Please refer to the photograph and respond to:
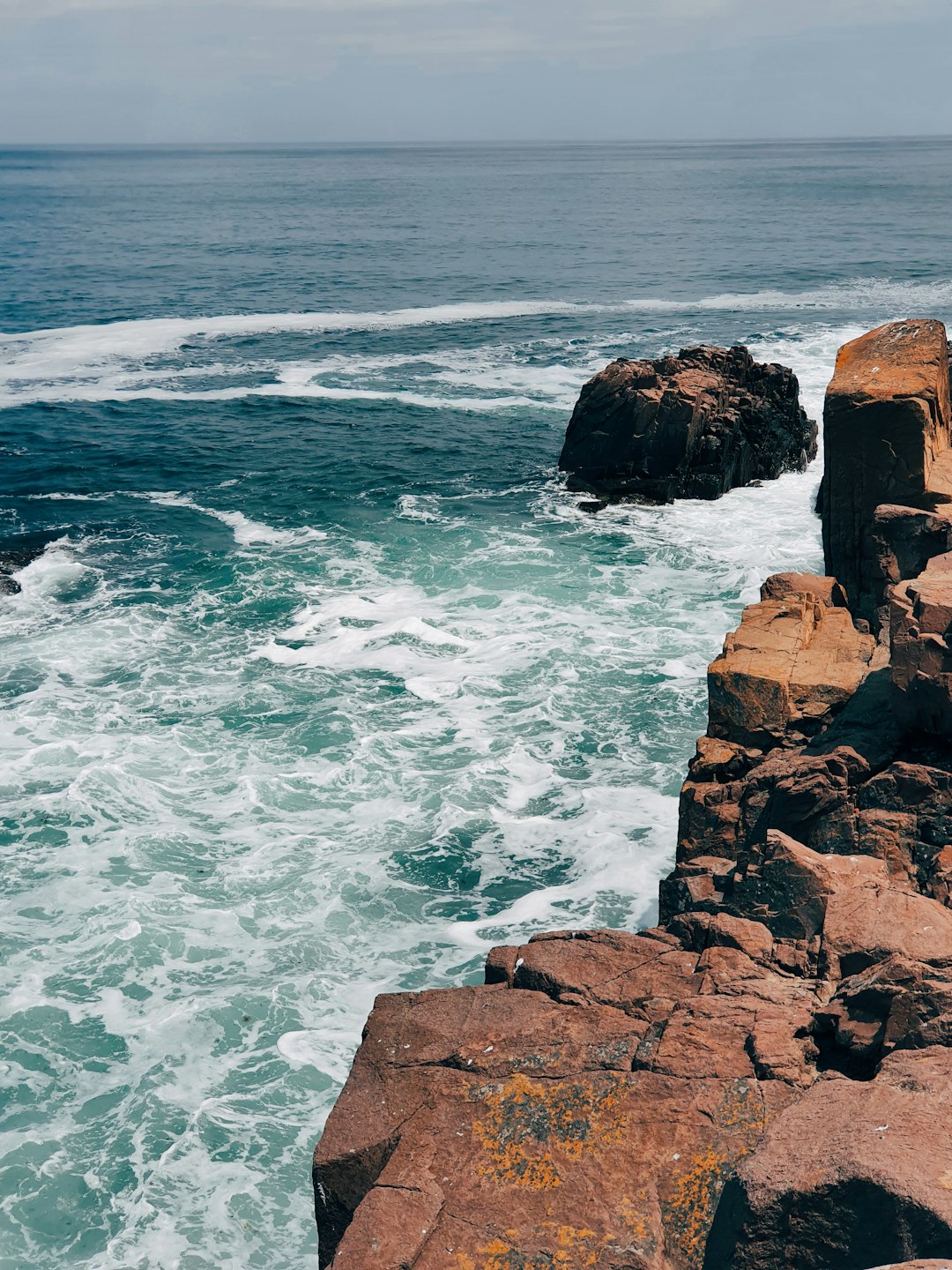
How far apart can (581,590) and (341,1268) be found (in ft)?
70.3

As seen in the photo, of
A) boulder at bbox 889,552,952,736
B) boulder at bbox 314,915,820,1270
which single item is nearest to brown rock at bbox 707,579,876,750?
boulder at bbox 889,552,952,736

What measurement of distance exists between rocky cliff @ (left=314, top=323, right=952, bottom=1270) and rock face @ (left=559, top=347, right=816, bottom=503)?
814 inches

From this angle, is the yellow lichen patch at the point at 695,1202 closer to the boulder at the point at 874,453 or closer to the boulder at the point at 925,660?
the boulder at the point at 925,660

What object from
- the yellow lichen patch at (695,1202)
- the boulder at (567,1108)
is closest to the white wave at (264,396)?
the boulder at (567,1108)

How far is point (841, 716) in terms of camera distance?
13.9m

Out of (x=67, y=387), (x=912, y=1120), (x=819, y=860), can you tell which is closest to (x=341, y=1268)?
(x=912, y=1120)

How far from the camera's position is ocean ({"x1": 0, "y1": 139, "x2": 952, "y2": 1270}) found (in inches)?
519

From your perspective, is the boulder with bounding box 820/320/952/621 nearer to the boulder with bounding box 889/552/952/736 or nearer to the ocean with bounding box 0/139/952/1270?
the ocean with bounding box 0/139/952/1270

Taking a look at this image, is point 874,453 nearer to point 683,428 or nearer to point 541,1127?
point 541,1127

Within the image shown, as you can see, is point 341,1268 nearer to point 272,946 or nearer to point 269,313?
point 272,946

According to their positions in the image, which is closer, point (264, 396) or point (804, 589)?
point (804, 589)

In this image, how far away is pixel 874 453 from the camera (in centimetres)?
1898

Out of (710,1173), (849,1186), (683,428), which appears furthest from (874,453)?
(683,428)

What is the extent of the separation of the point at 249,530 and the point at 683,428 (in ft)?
45.5
